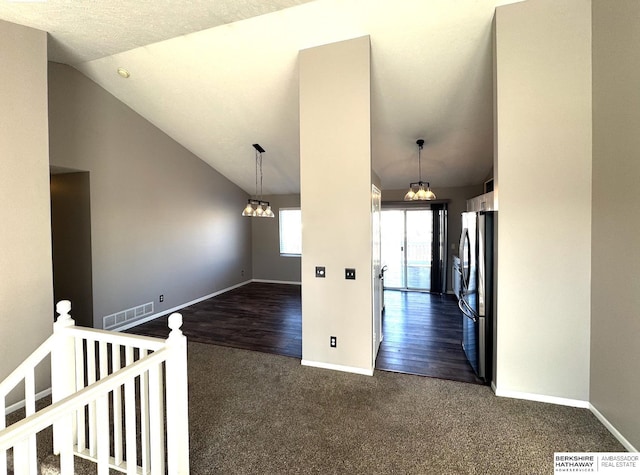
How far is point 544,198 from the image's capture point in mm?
2584

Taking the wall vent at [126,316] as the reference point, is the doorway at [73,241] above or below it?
above

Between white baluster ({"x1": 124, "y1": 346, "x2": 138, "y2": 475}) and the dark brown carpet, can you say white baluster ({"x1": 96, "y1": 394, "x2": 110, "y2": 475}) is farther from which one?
the dark brown carpet

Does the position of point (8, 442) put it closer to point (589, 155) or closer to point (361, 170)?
point (361, 170)

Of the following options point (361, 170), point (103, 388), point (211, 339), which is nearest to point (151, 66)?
point (361, 170)

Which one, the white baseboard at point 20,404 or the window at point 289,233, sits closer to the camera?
the white baseboard at point 20,404

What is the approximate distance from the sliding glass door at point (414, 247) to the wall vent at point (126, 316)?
17.0 ft

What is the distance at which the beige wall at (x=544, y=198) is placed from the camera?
8.23 ft

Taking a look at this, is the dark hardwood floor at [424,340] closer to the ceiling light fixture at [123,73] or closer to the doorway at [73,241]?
the doorway at [73,241]

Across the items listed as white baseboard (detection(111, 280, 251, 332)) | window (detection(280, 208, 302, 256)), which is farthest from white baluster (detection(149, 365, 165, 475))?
window (detection(280, 208, 302, 256))

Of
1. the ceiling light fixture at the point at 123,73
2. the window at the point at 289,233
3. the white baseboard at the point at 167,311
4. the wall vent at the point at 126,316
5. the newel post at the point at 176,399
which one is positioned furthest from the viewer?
the window at the point at 289,233

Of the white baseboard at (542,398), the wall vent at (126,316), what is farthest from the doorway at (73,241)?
the white baseboard at (542,398)

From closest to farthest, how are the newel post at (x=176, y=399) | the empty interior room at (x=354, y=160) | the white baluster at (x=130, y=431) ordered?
1. the white baluster at (x=130, y=431)
2. the newel post at (x=176, y=399)
3. the empty interior room at (x=354, y=160)

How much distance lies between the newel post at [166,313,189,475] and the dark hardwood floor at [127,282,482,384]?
76.1 inches

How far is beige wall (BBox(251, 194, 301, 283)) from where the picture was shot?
7996 mm
